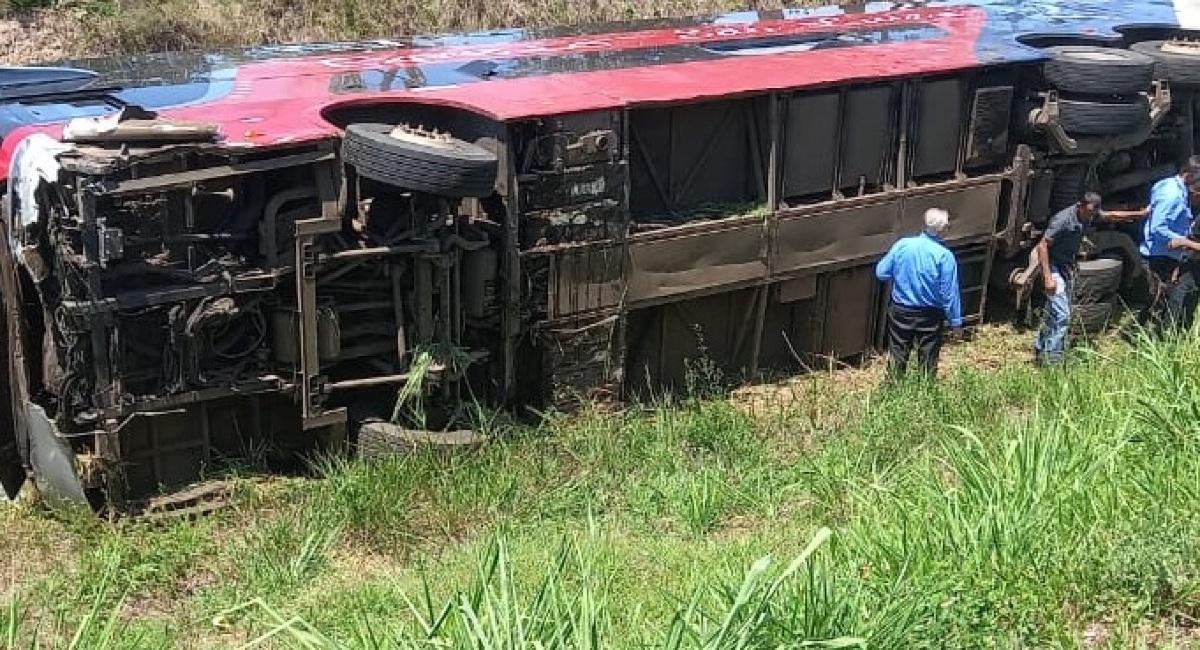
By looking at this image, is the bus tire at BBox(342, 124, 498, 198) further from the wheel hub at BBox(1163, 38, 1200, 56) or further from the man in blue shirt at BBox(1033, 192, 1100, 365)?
the wheel hub at BBox(1163, 38, 1200, 56)

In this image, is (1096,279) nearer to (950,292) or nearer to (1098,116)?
(1098,116)

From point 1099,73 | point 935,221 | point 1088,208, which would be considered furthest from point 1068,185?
point 935,221

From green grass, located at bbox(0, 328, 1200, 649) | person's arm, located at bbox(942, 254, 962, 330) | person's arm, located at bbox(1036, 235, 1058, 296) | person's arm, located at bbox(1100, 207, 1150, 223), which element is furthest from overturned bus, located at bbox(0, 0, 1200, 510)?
person's arm, located at bbox(942, 254, 962, 330)

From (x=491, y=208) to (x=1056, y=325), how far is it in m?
4.27

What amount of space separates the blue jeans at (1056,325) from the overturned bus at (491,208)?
938 mm

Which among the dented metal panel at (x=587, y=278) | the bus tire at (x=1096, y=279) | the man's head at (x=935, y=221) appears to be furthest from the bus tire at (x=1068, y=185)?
the dented metal panel at (x=587, y=278)

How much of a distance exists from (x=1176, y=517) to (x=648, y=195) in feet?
→ 15.1

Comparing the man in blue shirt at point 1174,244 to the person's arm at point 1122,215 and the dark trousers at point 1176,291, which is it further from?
the person's arm at point 1122,215

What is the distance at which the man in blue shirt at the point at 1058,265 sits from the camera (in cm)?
905

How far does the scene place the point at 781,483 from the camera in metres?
6.31

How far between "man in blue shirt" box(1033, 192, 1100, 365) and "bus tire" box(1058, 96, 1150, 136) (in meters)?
0.81

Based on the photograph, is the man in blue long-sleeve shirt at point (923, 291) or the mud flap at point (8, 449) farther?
the man in blue long-sleeve shirt at point (923, 291)

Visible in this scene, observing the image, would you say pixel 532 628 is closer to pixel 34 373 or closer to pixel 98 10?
pixel 34 373

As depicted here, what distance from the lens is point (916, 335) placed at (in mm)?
8289
